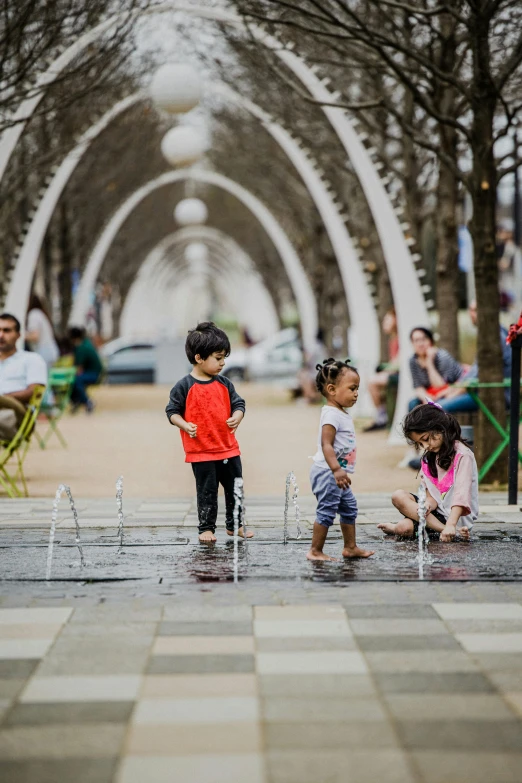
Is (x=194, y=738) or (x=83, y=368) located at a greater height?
(x=83, y=368)

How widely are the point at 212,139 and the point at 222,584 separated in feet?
107

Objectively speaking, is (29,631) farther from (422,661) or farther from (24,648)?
(422,661)

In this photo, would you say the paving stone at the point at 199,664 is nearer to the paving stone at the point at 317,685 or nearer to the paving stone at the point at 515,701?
the paving stone at the point at 317,685

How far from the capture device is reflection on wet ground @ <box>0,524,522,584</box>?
22.4 feet

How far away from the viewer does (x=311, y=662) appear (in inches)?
197

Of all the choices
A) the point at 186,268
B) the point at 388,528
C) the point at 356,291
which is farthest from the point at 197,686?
the point at 186,268

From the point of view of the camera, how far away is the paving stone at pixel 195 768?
144 inches

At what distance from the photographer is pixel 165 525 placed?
8969 mm

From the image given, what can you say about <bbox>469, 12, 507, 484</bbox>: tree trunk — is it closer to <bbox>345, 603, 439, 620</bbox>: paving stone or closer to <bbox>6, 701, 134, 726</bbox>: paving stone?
<bbox>345, 603, 439, 620</bbox>: paving stone

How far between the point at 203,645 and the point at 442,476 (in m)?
3.23

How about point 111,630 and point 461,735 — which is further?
point 111,630

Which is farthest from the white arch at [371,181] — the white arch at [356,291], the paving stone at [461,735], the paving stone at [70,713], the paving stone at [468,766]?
the paving stone at [468,766]

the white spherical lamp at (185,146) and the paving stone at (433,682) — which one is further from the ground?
the white spherical lamp at (185,146)

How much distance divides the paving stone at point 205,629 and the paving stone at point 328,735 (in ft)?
4.33
